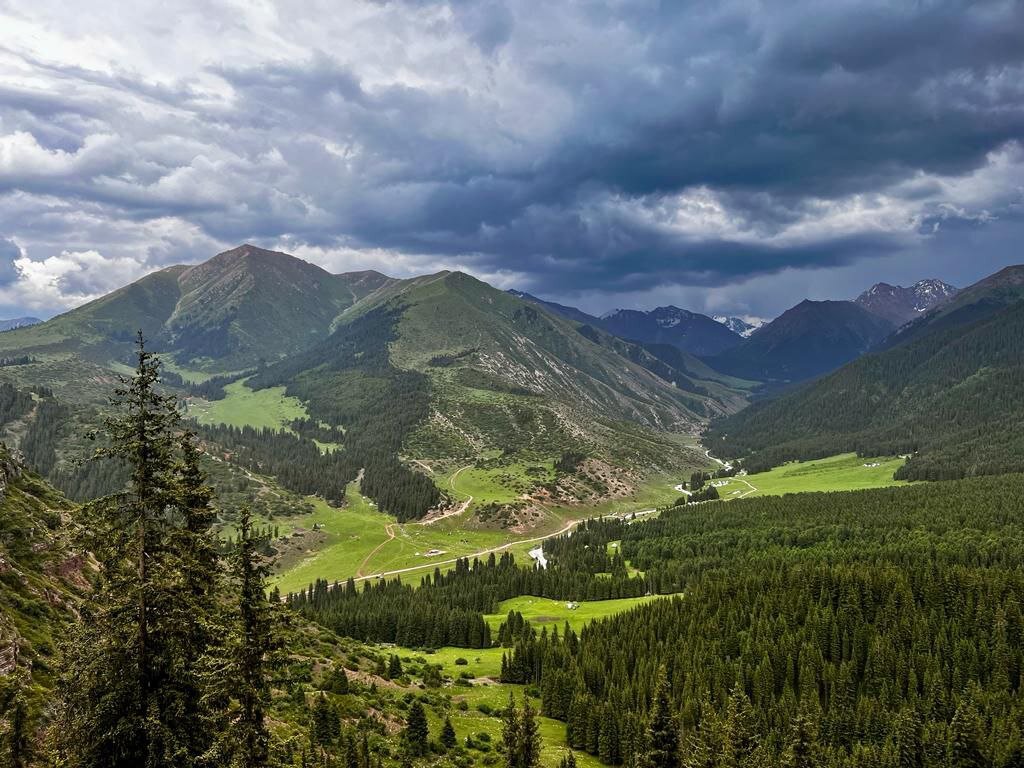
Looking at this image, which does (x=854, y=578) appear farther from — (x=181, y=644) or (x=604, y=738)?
(x=181, y=644)

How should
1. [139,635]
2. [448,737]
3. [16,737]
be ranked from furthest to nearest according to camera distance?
1. [448,737]
2. [16,737]
3. [139,635]

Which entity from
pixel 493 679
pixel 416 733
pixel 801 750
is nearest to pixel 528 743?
pixel 416 733

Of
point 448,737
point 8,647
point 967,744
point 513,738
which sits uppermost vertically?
point 8,647

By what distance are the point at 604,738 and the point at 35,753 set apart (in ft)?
244

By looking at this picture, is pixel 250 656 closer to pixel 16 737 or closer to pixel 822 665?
pixel 16 737

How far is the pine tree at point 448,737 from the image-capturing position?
2934 inches

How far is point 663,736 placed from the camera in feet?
181

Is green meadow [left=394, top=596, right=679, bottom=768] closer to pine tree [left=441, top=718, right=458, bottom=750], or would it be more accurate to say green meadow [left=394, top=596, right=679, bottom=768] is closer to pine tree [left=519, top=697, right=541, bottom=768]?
pine tree [left=441, top=718, right=458, bottom=750]

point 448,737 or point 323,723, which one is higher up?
point 323,723

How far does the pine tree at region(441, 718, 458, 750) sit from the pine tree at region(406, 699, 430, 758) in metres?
2.93

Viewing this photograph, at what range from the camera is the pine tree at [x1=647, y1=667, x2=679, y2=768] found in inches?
2147

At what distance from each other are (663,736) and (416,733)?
30747 mm

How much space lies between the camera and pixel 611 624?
12938 centimetres

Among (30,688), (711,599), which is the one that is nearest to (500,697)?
(711,599)
